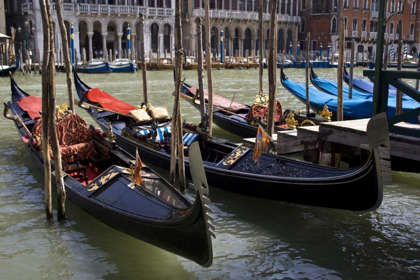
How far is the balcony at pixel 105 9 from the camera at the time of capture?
1898cm

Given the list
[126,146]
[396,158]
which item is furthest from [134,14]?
[396,158]

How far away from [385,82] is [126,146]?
2.62 metres

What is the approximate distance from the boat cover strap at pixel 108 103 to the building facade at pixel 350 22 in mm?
19983

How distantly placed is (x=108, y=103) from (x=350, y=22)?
2202 centimetres

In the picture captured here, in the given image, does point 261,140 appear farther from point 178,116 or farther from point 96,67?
point 96,67

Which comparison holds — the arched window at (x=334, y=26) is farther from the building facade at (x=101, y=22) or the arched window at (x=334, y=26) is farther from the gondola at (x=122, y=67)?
the gondola at (x=122, y=67)

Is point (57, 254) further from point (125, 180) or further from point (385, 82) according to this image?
point (385, 82)

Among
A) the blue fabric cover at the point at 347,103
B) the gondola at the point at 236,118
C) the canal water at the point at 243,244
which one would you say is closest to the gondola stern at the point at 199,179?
the canal water at the point at 243,244

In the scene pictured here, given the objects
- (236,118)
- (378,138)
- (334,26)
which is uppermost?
(334,26)

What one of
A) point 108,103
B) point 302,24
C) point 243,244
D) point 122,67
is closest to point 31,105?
point 108,103

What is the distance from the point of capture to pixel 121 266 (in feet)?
8.99

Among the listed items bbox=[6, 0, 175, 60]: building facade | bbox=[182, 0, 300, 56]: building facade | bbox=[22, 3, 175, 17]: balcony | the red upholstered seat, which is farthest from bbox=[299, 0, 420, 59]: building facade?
the red upholstered seat

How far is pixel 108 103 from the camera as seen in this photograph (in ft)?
19.8

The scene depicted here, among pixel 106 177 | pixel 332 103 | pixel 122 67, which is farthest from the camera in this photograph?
pixel 122 67
